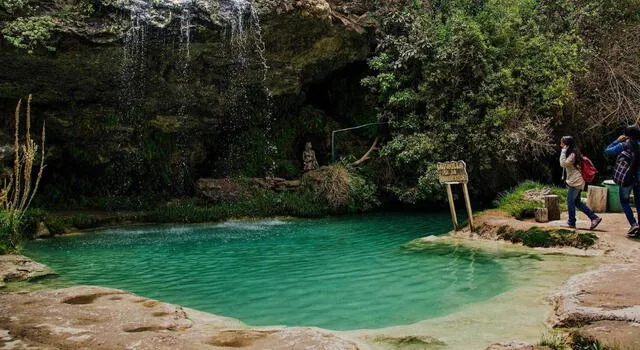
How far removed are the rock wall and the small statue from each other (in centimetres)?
88

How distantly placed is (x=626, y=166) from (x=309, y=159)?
10.0m

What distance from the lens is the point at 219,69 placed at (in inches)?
599

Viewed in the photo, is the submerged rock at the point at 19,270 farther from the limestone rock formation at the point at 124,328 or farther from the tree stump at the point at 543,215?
the tree stump at the point at 543,215

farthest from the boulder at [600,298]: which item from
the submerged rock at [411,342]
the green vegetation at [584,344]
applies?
the submerged rock at [411,342]

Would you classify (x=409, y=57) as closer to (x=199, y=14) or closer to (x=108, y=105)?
(x=199, y=14)

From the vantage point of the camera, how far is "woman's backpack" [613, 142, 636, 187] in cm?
818

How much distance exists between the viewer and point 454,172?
10266 millimetres

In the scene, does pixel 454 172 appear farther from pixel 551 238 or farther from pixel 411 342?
pixel 411 342

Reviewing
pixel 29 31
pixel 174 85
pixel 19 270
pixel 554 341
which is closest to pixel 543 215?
pixel 554 341

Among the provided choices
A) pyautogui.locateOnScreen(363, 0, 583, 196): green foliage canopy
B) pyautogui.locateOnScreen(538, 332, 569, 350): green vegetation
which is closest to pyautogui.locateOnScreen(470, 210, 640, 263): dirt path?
pyautogui.locateOnScreen(363, 0, 583, 196): green foliage canopy

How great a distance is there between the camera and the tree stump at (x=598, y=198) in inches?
423

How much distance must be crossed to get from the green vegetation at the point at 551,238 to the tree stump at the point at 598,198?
9.19 feet

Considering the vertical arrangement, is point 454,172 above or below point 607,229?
above

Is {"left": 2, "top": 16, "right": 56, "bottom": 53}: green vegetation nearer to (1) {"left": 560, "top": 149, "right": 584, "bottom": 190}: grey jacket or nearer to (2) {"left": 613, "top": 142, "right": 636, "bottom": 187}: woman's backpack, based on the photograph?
(1) {"left": 560, "top": 149, "right": 584, "bottom": 190}: grey jacket
